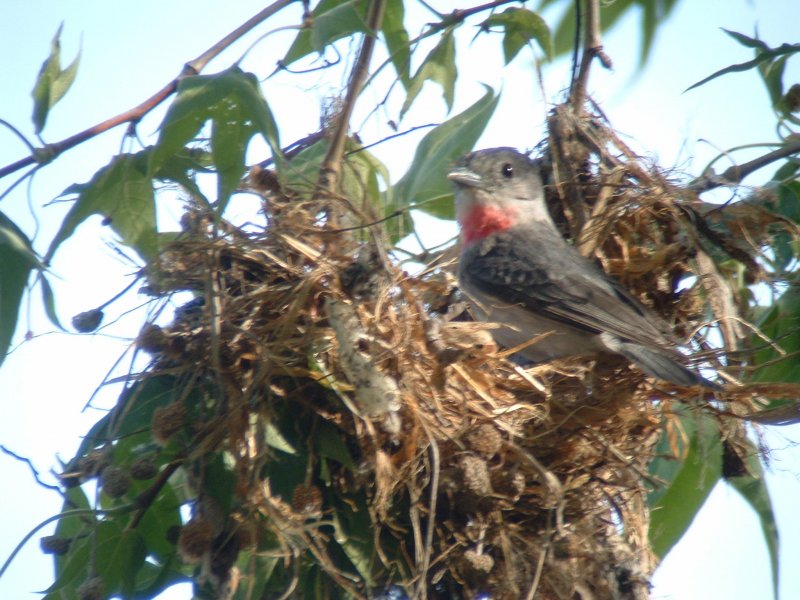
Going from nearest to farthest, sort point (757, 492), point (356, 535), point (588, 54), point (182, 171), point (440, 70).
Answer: point (182, 171), point (356, 535), point (757, 492), point (440, 70), point (588, 54)

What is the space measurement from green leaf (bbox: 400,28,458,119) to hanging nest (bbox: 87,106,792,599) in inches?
26.7

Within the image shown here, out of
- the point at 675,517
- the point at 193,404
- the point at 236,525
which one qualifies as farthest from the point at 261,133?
the point at 675,517

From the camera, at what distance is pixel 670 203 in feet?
12.4

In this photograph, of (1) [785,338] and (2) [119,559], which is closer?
(2) [119,559]

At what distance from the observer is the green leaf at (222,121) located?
8.57 feet

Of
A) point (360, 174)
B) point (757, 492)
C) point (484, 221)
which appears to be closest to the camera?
point (757, 492)

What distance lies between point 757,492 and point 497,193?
1.73 meters

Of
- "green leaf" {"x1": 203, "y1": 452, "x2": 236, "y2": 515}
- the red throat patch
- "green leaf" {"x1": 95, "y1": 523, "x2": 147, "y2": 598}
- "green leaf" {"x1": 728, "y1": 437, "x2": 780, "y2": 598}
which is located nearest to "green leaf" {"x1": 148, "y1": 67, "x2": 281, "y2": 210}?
"green leaf" {"x1": 203, "y1": 452, "x2": 236, "y2": 515}

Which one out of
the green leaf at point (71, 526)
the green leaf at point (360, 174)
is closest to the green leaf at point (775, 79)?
the green leaf at point (360, 174)

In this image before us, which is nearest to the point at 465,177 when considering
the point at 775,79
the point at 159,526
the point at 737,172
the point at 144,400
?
the point at 737,172

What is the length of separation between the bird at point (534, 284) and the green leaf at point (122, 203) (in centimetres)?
117

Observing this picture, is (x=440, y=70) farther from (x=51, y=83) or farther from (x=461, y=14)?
(x=51, y=83)

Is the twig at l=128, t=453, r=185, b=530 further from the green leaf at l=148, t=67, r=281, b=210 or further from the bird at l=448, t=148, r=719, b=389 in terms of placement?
the bird at l=448, t=148, r=719, b=389

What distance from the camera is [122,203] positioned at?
299 cm
